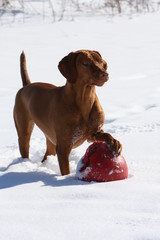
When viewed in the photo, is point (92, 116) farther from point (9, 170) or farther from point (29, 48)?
point (29, 48)

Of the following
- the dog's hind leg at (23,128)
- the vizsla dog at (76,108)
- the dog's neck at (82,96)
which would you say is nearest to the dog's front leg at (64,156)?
the vizsla dog at (76,108)

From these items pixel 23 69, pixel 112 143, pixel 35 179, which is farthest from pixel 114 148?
pixel 23 69

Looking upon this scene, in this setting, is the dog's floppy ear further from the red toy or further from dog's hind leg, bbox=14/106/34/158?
dog's hind leg, bbox=14/106/34/158

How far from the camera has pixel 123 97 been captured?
Answer: 675 cm

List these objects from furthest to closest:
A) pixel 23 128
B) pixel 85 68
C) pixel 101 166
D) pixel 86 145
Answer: pixel 86 145 < pixel 23 128 < pixel 85 68 < pixel 101 166

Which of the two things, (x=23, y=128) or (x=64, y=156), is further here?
(x=23, y=128)

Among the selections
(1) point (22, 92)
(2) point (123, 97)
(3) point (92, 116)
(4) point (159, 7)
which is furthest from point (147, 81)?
(4) point (159, 7)

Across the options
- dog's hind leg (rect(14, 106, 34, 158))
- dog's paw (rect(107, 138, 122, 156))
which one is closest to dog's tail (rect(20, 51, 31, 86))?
dog's hind leg (rect(14, 106, 34, 158))

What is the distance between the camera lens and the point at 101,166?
3.49m

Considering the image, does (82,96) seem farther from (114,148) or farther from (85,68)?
(114,148)

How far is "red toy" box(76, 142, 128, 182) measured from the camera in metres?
3.46

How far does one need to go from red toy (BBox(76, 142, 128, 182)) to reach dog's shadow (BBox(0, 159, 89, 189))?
9 cm

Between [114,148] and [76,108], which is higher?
[76,108]

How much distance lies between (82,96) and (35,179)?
0.70 meters
